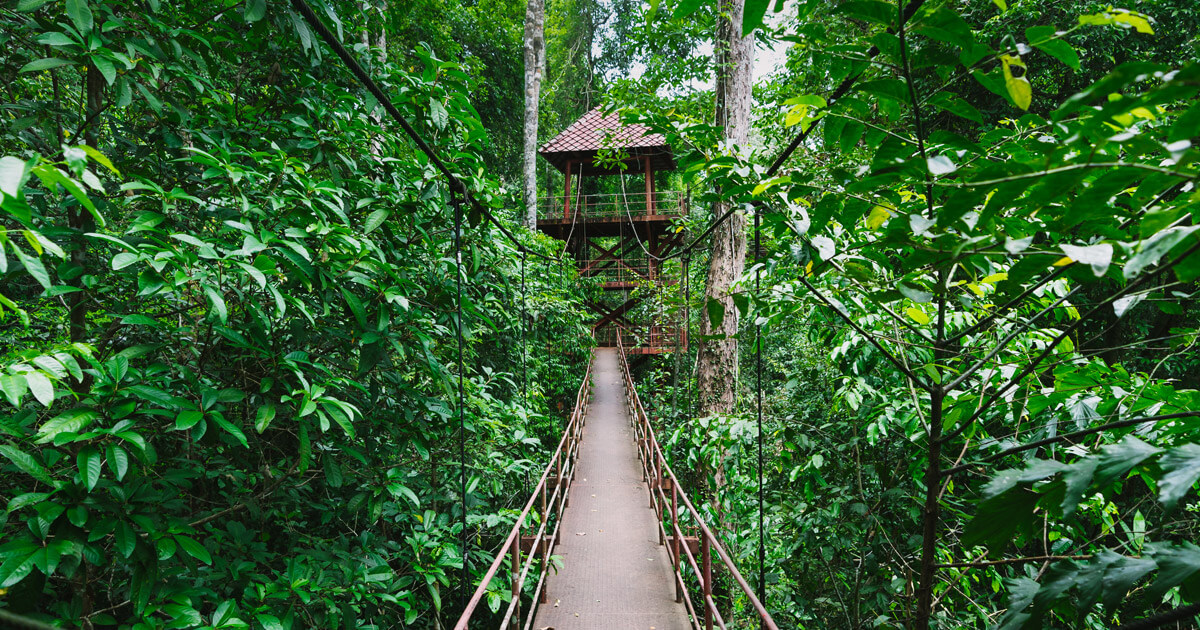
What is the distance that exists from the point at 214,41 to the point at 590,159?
38.4 feet

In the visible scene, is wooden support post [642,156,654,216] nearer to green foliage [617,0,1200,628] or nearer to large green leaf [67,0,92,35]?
green foliage [617,0,1200,628]

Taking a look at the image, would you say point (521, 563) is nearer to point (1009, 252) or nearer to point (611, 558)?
point (611, 558)

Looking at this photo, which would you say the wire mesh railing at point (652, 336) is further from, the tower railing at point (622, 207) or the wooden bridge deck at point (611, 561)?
the tower railing at point (622, 207)

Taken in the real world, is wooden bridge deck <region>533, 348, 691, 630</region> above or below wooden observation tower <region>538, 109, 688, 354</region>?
below

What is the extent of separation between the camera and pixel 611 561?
14.0 ft

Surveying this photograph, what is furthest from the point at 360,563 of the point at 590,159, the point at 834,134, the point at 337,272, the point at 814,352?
the point at 590,159

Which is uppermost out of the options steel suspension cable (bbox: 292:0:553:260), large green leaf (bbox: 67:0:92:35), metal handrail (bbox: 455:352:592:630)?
large green leaf (bbox: 67:0:92:35)

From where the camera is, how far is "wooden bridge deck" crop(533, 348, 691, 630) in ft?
11.2

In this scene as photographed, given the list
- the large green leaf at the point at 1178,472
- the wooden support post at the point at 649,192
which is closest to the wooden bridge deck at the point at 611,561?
the large green leaf at the point at 1178,472

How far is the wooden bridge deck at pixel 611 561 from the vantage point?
3.42 metres

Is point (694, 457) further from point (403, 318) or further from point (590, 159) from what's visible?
point (590, 159)

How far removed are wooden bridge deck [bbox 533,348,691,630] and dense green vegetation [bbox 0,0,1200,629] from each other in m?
0.66

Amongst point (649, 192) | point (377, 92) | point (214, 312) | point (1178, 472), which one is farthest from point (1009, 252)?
point (649, 192)

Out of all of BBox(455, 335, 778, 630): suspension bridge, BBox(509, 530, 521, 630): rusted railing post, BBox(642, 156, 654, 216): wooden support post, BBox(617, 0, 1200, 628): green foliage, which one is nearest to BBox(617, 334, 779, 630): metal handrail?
BBox(455, 335, 778, 630): suspension bridge
